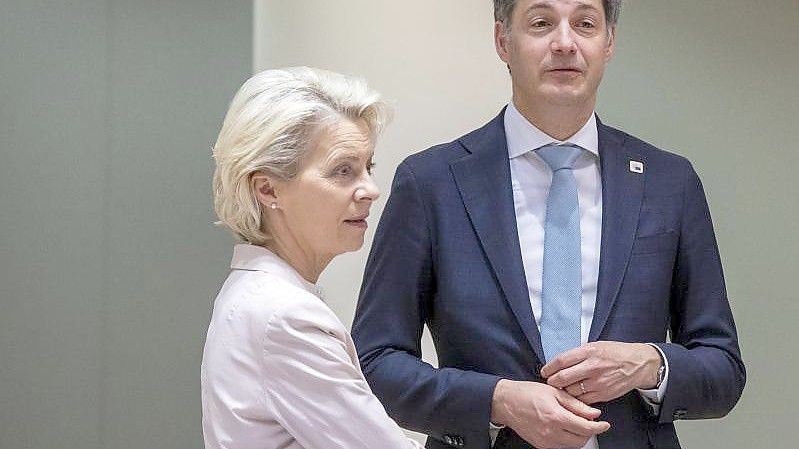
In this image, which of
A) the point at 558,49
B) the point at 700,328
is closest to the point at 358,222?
the point at 558,49

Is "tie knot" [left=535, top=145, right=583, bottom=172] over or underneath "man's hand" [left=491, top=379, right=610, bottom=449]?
over

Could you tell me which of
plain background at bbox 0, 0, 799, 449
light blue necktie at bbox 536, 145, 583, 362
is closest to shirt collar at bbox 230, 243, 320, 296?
light blue necktie at bbox 536, 145, 583, 362

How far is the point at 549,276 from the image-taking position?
2275 mm

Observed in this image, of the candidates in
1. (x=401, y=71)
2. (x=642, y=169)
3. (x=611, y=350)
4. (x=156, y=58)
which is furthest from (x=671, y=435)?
(x=156, y=58)

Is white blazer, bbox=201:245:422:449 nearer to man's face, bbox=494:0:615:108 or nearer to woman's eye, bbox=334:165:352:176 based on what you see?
woman's eye, bbox=334:165:352:176

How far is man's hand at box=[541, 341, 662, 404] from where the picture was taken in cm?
213

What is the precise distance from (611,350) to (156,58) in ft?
6.93

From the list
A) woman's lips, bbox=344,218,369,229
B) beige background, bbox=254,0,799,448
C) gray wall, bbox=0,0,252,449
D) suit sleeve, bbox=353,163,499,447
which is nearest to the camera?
woman's lips, bbox=344,218,369,229

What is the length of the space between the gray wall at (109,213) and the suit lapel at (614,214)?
173cm

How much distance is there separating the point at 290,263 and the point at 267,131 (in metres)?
0.22

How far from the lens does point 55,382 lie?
3.53 metres

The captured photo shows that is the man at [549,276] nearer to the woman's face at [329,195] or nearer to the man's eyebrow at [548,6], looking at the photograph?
the man's eyebrow at [548,6]

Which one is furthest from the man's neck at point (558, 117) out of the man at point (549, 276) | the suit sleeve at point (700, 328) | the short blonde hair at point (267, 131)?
the short blonde hair at point (267, 131)

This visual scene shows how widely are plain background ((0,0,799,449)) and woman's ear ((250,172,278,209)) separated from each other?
1552mm
